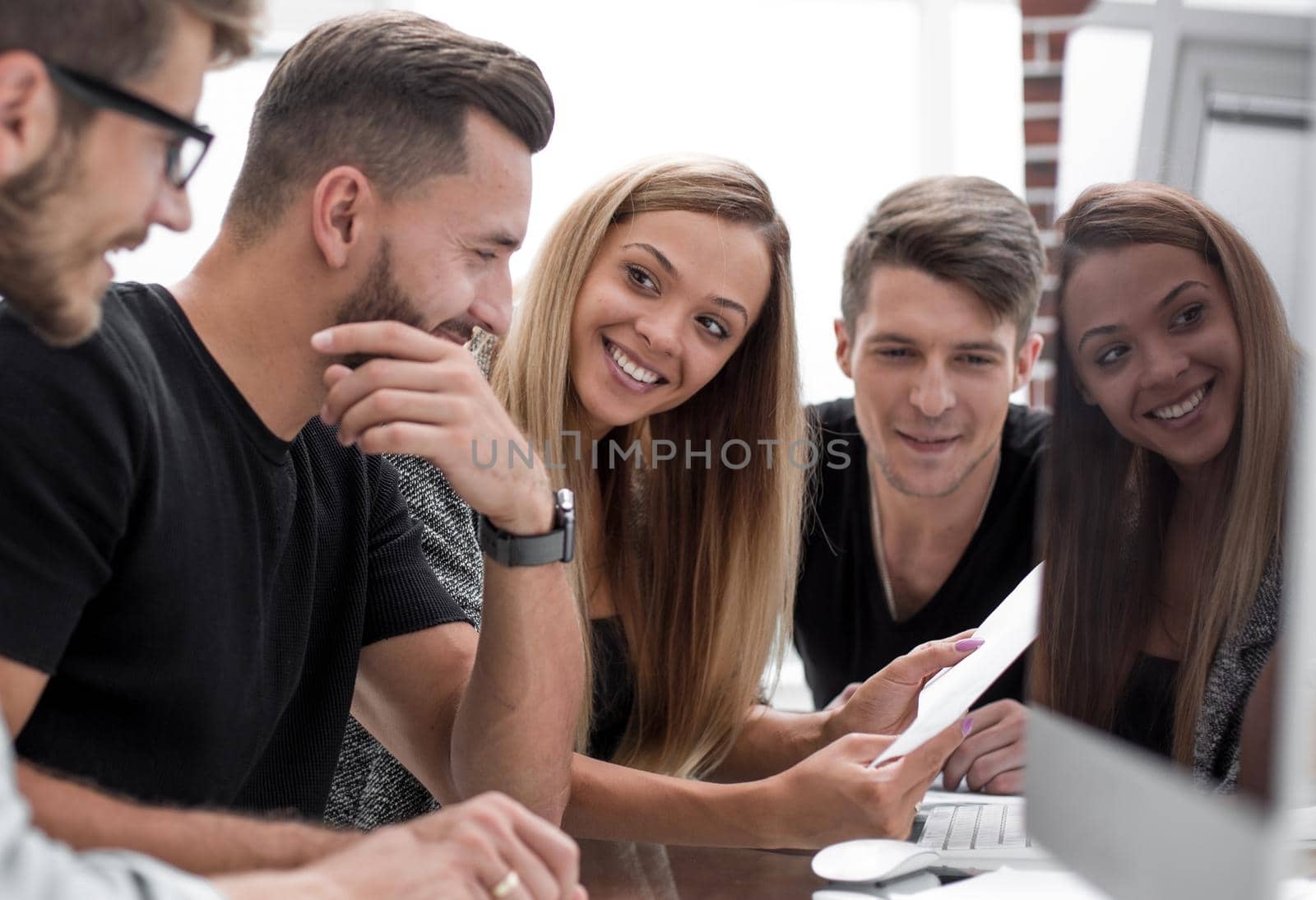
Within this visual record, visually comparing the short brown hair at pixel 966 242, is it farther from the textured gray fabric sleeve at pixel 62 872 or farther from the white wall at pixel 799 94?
the textured gray fabric sleeve at pixel 62 872

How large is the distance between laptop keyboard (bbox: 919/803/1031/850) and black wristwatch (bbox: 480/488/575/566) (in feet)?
1.41

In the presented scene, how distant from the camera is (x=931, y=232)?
1897 mm

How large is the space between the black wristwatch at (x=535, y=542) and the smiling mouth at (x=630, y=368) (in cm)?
59

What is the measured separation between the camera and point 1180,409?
0.79m

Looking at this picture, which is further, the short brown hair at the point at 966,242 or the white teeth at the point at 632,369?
the short brown hair at the point at 966,242

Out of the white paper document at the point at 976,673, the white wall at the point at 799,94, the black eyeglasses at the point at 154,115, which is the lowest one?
the white paper document at the point at 976,673

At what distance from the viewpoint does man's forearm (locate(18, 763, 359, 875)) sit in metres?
0.74

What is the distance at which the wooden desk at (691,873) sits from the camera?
1093mm

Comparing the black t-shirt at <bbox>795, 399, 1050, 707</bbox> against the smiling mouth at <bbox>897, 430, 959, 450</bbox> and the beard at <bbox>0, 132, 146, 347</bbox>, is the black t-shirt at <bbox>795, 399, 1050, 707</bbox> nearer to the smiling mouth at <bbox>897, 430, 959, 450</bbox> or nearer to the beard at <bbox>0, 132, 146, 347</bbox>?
the smiling mouth at <bbox>897, 430, 959, 450</bbox>

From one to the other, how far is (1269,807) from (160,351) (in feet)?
2.86

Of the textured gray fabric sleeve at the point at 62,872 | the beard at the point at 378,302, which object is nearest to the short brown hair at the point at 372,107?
the beard at the point at 378,302

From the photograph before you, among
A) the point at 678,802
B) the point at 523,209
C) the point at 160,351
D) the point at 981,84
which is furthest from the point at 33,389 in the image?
the point at 981,84

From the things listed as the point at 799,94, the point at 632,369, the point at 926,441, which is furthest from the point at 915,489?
the point at 799,94

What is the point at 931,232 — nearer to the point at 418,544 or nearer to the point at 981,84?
the point at 418,544
